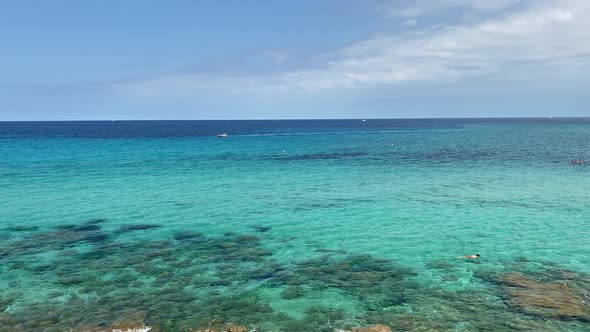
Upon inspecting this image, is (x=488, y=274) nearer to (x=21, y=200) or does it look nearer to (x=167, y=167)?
(x=21, y=200)

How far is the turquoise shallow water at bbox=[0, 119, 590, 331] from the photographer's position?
56.2 feet

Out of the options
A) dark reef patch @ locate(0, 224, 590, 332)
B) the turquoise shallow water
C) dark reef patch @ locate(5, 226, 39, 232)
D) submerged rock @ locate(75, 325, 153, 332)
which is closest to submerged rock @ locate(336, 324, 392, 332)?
dark reef patch @ locate(0, 224, 590, 332)

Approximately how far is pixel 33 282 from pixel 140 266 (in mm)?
4679

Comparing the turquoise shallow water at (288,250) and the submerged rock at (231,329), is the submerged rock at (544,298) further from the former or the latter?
the submerged rock at (231,329)

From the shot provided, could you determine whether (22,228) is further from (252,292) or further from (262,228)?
A: (252,292)

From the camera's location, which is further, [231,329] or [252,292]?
[252,292]

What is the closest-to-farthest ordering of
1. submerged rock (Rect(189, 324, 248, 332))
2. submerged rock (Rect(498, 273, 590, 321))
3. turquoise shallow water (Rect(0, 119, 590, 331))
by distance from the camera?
submerged rock (Rect(189, 324, 248, 332))
submerged rock (Rect(498, 273, 590, 321))
turquoise shallow water (Rect(0, 119, 590, 331))

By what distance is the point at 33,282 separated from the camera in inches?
789

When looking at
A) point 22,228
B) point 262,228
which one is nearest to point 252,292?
point 262,228

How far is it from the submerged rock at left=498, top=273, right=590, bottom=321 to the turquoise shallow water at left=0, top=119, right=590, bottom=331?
0.67 feet

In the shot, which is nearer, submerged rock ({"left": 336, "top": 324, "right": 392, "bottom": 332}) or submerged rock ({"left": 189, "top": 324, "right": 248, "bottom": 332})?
submerged rock ({"left": 336, "top": 324, "right": 392, "bottom": 332})

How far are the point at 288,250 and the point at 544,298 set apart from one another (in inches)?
497

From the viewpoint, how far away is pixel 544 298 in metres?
18.1

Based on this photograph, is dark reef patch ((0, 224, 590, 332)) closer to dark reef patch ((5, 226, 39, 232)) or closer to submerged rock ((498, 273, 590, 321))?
submerged rock ((498, 273, 590, 321))
